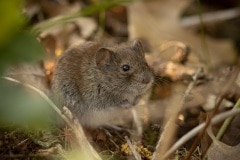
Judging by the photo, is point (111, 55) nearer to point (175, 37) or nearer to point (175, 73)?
point (175, 73)

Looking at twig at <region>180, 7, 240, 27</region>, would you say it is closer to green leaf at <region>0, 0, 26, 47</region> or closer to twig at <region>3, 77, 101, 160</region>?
twig at <region>3, 77, 101, 160</region>

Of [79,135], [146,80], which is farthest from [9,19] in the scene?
[146,80]

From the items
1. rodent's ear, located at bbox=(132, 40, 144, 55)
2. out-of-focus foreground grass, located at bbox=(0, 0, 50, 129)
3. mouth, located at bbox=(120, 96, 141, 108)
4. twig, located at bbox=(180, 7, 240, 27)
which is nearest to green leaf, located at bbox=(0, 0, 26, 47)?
out-of-focus foreground grass, located at bbox=(0, 0, 50, 129)

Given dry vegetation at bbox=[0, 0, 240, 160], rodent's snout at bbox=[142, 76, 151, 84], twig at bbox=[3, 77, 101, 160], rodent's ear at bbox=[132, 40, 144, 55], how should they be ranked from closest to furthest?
dry vegetation at bbox=[0, 0, 240, 160], twig at bbox=[3, 77, 101, 160], rodent's snout at bbox=[142, 76, 151, 84], rodent's ear at bbox=[132, 40, 144, 55]

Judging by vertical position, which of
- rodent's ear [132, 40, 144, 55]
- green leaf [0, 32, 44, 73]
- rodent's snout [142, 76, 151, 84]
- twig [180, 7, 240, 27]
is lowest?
rodent's snout [142, 76, 151, 84]

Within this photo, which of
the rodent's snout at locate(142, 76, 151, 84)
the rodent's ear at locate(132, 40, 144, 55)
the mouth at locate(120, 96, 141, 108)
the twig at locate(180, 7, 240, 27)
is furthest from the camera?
the twig at locate(180, 7, 240, 27)

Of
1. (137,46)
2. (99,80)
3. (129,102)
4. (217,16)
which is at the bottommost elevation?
(129,102)

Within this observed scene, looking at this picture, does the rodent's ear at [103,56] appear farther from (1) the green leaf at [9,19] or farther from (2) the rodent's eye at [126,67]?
(1) the green leaf at [9,19]

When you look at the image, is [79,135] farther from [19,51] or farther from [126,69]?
[19,51]

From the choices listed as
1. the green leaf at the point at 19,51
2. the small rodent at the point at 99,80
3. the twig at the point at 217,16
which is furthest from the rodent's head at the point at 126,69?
the twig at the point at 217,16
